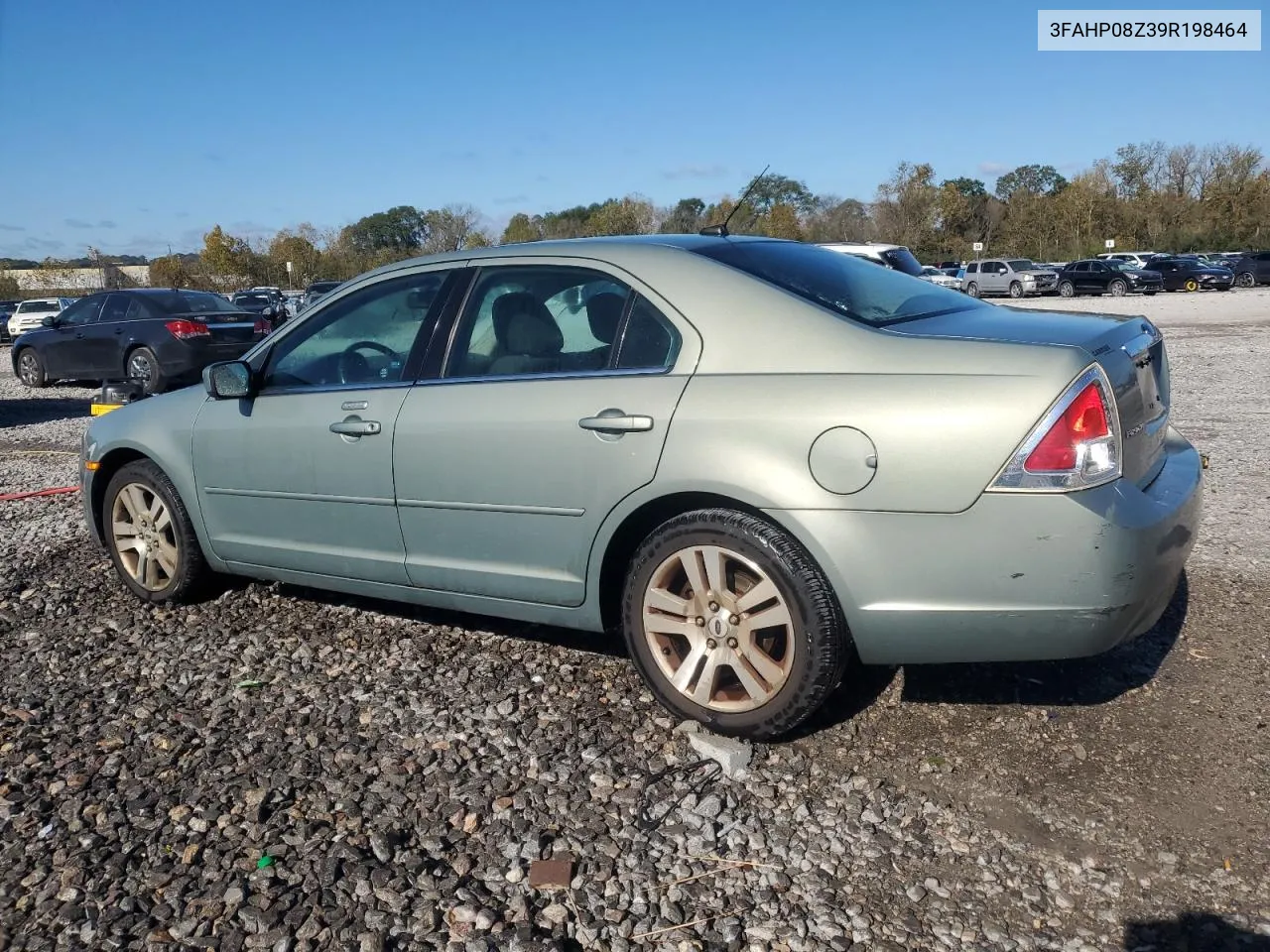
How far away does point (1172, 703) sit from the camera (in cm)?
354

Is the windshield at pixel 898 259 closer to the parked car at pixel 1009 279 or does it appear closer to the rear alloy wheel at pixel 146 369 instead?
the rear alloy wheel at pixel 146 369

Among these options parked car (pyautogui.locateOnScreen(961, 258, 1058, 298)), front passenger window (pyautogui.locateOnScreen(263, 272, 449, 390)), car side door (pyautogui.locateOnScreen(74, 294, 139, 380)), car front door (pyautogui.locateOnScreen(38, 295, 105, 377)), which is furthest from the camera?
parked car (pyautogui.locateOnScreen(961, 258, 1058, 298))

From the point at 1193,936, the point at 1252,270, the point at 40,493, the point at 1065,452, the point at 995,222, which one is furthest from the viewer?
the point at 995,222

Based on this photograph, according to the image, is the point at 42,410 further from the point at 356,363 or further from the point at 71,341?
the point at 356,363

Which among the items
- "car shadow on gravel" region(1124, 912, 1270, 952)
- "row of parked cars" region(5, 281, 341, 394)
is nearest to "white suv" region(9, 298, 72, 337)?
"row of parked cars" region(5, 281, 341, 394)

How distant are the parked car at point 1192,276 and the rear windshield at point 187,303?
39.0 meters

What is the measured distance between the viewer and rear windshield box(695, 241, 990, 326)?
3516 millimetres

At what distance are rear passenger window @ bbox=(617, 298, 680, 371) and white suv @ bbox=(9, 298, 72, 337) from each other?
37.7 meters

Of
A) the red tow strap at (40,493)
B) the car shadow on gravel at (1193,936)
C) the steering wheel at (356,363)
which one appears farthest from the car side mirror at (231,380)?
the red tow strap at (40,493)

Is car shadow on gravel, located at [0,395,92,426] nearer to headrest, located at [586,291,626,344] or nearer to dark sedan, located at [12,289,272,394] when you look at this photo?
dark sedan, located at [12,289,272,394]

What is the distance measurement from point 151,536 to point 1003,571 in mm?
3859

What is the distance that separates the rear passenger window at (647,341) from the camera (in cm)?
349

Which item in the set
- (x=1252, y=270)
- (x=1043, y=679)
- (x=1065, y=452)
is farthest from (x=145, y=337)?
(x=1252, y=270)

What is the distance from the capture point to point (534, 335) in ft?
12.7
